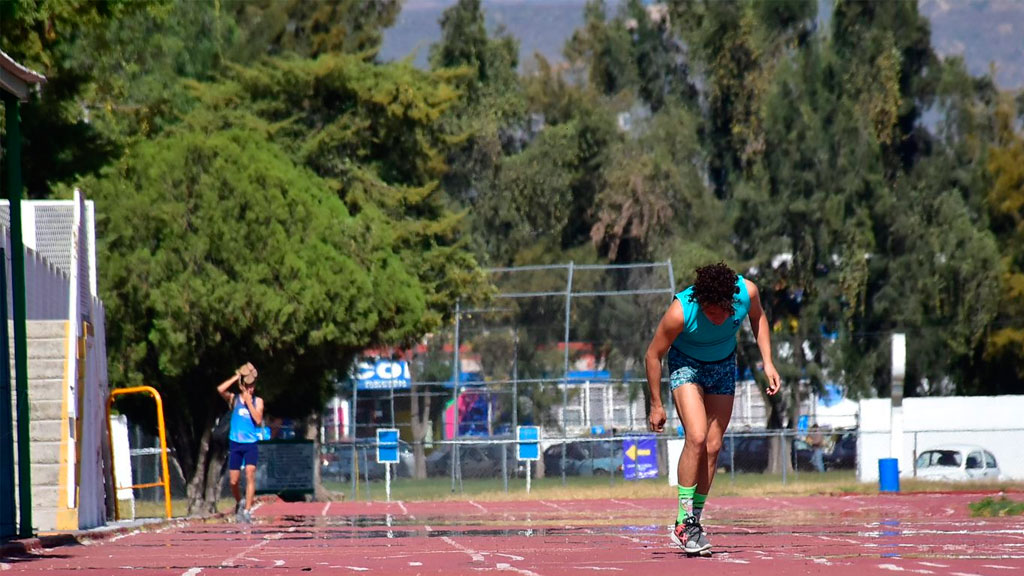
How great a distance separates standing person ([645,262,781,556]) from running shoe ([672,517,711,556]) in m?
0.05

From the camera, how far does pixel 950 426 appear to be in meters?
44.5

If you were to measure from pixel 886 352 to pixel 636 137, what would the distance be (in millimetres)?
11598

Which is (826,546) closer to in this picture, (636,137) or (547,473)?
(547,473)

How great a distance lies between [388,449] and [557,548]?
28.6 metres

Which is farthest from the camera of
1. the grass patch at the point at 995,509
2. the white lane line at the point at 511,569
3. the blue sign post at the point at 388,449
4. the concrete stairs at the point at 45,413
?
the blue sign post at the point at 388,449

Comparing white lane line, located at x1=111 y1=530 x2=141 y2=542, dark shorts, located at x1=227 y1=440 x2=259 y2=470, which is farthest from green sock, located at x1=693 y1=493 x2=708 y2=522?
dark shorts, located at x1=227 y1=440 x2=259 y2=470

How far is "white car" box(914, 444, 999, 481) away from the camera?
39.6 meters

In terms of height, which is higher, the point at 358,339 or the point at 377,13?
the point at 377,13

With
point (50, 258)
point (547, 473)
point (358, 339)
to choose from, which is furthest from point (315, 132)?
point (50, 258)

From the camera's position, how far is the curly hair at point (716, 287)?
1084 cm

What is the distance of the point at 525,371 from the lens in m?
49.7

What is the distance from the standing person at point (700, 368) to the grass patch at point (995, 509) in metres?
8.63

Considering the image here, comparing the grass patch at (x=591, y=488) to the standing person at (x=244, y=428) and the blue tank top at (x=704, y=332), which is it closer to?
the standing person at (x=244, y=428)

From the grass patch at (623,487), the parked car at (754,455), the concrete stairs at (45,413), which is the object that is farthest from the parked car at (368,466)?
the concrete stairs at (45,413)
